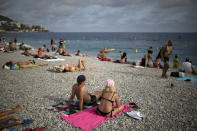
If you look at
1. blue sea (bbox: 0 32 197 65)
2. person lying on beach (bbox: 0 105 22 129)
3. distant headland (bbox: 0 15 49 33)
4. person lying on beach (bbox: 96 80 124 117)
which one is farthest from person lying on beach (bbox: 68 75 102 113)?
distant headland (bbox: 0 15 49 33)

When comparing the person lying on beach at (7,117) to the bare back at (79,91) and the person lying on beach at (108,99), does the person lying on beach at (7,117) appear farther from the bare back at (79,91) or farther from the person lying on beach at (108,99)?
the person lying on beach at (108,99)

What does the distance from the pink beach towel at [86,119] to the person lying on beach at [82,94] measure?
23 cm

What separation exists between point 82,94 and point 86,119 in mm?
760

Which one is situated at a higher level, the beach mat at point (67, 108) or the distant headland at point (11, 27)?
the distant headland at point (11, 27)

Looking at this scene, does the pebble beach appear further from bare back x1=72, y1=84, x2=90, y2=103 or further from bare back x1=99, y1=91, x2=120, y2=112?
bare back x1=72, y1=84, x2=90, y2=103

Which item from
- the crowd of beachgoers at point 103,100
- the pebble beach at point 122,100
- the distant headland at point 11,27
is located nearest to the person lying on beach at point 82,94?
the crowd of beachgoers at point 103,100

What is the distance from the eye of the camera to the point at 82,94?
4578 millimetres

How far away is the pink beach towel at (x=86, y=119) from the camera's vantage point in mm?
3965

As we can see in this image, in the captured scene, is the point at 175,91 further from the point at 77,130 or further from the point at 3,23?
the point at 3,23

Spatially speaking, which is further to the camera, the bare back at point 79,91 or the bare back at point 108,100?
the bare back at point 79,91

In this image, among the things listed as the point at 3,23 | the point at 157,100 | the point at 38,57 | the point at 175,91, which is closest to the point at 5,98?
the point at 157,100

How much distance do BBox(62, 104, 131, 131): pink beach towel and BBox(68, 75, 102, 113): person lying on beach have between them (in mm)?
229

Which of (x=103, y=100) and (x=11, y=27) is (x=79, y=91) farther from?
(x=11, y=27)

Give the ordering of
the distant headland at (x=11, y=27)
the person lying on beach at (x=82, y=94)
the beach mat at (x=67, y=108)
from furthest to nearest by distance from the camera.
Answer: the distant headland at (x=11, y=27) → the beach mat at (x=67, y=108) → the person lying on beach at (x=82, y=94)
